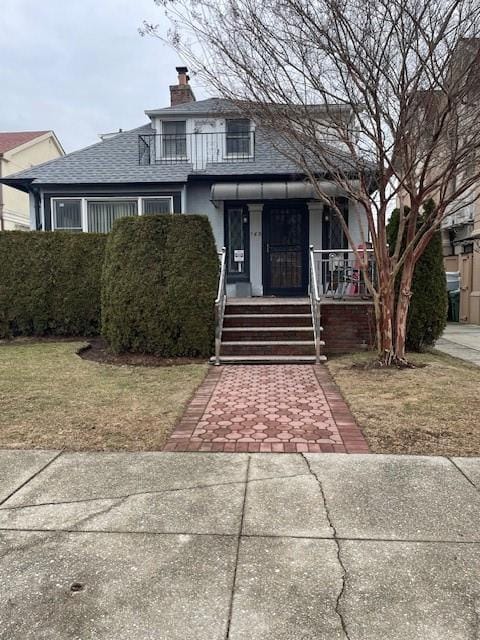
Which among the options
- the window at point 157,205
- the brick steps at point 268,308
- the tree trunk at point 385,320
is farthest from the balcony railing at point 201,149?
the tree trunk at point 385,320

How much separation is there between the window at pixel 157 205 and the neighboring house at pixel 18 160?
461 inches

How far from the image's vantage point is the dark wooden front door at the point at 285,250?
12992 millimetres

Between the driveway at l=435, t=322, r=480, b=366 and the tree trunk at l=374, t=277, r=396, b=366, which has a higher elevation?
the tree trunk at l=374, t=277, r=396, b=366

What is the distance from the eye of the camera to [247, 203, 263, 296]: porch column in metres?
13.0

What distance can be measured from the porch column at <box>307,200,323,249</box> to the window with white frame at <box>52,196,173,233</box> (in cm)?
365

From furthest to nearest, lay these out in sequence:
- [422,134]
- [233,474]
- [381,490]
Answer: [422,134], [233,474], [381,490]

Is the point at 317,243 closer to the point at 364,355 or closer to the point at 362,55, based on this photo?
the point at 364,355

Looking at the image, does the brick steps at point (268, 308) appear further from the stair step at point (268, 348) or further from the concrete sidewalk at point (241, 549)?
the concrete sidewalk at point (241, 549)

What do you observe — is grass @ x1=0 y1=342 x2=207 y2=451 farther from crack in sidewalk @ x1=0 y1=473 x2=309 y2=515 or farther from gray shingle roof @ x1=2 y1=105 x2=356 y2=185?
gray shingle roof @ x1=2 y1=105 x2=356 y2=185

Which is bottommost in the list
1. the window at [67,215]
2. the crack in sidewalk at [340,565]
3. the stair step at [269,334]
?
the crack in sidewalk at [340,565]

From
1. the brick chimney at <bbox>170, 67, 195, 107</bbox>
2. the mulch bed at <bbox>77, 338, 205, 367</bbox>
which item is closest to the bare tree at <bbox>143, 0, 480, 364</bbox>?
the mulch bed at <bbox>77, 338, 205, 367</bbox>

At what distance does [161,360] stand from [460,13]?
6.32m

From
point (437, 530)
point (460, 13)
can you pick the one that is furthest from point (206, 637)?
point (460, 13)

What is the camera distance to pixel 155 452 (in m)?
4.14
